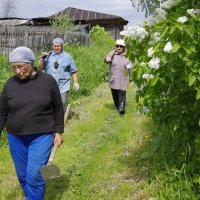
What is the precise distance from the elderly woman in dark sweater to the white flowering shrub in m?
0.91

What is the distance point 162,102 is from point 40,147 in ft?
4.20

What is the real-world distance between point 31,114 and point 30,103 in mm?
110

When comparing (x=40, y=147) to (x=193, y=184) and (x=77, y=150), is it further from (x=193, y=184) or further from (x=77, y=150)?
(x=77, y=150)

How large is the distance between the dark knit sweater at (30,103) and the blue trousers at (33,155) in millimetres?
92

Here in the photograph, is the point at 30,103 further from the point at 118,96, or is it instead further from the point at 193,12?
the point at 118,96

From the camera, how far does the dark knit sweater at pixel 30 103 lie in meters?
4.15

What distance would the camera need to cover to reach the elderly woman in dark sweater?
4.14 meters

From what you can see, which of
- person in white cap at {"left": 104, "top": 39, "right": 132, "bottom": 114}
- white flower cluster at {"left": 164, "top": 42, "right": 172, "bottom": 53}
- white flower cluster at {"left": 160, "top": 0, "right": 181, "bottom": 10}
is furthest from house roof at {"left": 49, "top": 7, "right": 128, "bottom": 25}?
white flower cluster at {"left": 164, "top": 42, "right": 172, "bottom": 53}

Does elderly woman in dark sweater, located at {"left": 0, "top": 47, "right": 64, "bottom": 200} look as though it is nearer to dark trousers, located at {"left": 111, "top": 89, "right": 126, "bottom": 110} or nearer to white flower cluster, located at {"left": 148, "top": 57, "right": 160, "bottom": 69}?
white flower cluster, located at {"left": 148, "top": 57, "right": 160, "bottom": 69}

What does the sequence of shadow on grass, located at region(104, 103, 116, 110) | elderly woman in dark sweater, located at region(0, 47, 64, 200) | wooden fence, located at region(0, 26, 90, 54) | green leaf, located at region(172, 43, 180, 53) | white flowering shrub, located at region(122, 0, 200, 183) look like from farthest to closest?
wooden fence, located at region(0, 26, 90, 54) < shadow on grass, located at region(104, 103, 116, 110) < elderly woman in dark sweater, located at region(0, 47, 64, 200) < white flowering shrub, located at region(122, 0, 200, 183) < green leaf, located at region(172, 43, 180, 53)

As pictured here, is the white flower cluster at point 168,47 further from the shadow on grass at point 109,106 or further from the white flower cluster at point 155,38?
the shadow on grass at point 109,106

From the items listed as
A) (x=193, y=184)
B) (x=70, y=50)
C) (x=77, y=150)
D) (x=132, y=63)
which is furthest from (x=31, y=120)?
(x=70, y=50)

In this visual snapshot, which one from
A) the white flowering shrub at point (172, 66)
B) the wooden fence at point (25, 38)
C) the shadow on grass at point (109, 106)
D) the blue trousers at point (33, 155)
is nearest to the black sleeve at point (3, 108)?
the blue trousers at point (33, 155)

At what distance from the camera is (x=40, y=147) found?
4.20 meters
